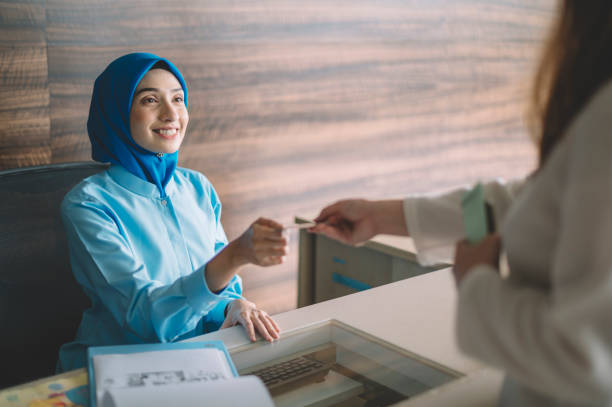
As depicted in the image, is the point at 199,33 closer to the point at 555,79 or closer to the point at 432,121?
the point at 432,121

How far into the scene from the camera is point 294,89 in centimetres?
237

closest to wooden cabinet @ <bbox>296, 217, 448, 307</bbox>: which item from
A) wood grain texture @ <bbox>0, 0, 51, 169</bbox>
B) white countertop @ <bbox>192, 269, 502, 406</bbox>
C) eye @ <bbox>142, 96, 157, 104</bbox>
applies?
white countertop @ <bbox>192, 269, 502, 406</bbox>

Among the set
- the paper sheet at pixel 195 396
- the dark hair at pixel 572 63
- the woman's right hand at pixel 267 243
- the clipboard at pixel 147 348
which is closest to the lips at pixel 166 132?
the woman's right hand at pixel 267 243

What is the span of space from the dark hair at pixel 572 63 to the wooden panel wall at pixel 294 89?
93 centimetres

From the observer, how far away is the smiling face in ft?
4.70

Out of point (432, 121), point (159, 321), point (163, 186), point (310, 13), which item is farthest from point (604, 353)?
point (432, 121)

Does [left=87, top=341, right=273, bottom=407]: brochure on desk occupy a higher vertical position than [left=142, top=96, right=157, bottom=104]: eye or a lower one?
lower

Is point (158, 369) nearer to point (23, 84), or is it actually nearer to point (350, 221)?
point (350, 221)

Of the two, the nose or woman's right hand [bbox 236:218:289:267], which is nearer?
woman's right hand [bbox 236:218:289:267]

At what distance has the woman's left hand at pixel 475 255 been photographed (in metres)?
0.71

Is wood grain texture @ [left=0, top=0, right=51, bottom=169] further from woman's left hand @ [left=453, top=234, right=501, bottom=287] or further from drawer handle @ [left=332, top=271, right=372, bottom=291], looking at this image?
woman's left hand @ [left=453, top=234, right=501, bottom=287]

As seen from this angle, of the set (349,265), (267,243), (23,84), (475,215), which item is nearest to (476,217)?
(475,215)

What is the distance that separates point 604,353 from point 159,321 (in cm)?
87

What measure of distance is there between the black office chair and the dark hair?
110 centimetres
